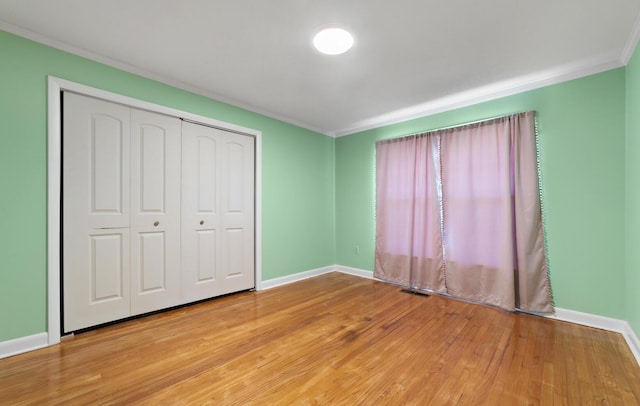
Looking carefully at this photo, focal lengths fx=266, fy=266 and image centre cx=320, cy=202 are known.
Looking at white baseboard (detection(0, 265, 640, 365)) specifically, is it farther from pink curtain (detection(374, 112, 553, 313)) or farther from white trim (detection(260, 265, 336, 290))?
white trim (detection(260, 265, 336, 290))

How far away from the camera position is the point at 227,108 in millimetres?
3336

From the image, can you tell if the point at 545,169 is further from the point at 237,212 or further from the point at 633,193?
the point at 237,212

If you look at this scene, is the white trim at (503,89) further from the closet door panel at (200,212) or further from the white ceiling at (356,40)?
the closet door panel at (200,212)

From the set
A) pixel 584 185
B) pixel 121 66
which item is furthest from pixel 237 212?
pixel 584 185

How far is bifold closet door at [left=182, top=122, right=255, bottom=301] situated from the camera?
3029 millimetres

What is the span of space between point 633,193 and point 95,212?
15.0 ft

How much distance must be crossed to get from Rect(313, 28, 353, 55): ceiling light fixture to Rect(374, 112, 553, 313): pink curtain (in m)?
1.92

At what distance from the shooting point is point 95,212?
2.42 meters

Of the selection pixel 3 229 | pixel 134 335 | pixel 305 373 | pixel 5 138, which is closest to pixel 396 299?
pixel 305 373

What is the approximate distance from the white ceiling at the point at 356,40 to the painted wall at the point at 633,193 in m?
0.28

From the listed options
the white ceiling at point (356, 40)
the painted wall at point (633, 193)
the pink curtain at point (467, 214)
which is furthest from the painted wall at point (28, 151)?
the painted wall at point (633, 193)

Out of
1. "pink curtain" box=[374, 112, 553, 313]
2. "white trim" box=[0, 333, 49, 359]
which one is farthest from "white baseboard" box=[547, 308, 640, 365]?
"white trim" box=[0, 333, 49, 359]

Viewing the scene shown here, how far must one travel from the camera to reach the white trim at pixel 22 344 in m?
1.96

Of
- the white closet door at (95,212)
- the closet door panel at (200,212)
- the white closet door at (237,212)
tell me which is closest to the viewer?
the white closet door at (95,212)
